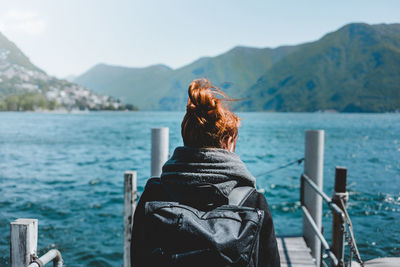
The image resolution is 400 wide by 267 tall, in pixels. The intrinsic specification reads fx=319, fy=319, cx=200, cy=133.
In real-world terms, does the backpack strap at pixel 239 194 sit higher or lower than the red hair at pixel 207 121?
lower

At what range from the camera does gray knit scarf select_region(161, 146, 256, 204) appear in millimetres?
1581

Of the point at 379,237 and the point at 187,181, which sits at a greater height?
the point at 187,181

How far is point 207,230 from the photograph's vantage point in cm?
148

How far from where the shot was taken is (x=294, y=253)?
17.2 ft

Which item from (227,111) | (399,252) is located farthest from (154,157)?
(399,252)

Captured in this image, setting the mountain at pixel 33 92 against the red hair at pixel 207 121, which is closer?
the red hair at pixel 207 121

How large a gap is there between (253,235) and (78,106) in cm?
20442

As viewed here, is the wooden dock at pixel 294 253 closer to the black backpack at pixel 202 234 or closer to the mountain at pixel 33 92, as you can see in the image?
the black backpack at pixel 202 234

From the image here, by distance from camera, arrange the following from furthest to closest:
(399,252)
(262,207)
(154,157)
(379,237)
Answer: (379,237) → (399,252) → (154,157) → (262,207)

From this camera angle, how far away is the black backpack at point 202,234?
57.5 inches

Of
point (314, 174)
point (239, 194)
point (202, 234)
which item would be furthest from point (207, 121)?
point (314, 174)

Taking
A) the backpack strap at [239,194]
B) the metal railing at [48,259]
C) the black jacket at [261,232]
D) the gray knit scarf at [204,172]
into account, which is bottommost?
the metal railing at [48,259]

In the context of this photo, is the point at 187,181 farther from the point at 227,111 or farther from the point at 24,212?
the point at 24,212

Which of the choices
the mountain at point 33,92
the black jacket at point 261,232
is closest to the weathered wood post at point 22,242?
the black jacket at point 261,232
